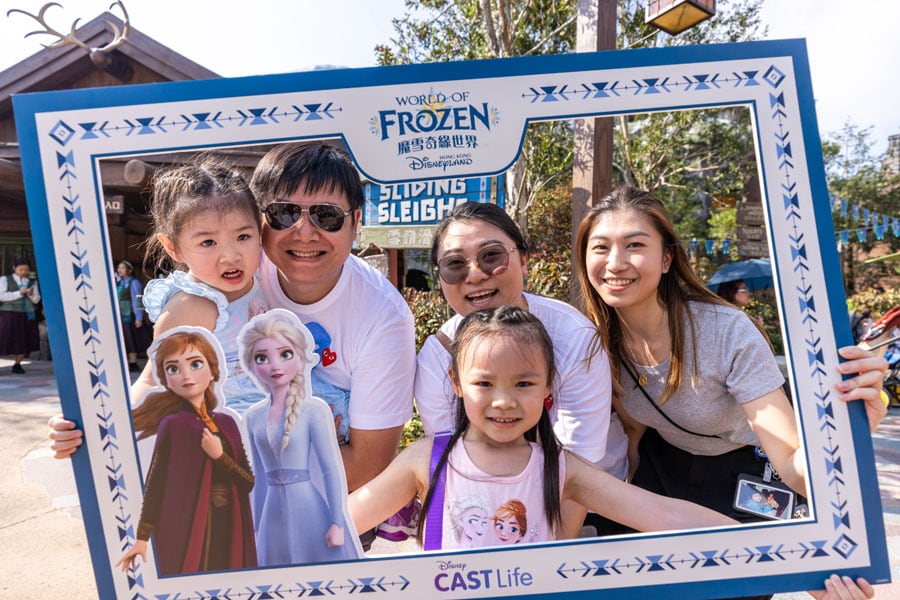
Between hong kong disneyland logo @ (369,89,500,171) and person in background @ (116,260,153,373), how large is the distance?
2.90 ft

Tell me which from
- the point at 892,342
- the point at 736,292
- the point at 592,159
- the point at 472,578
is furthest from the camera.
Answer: the point at 892,342

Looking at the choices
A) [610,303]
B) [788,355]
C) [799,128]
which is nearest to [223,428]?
[610,303]

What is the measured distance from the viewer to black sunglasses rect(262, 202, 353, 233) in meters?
1.63

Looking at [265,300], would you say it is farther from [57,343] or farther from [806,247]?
[806,247]

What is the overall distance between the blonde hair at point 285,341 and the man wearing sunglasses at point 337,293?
4cm

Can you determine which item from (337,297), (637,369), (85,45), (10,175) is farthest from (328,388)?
(10,175)

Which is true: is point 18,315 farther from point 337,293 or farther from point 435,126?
point 435,126

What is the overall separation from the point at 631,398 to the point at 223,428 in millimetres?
1298

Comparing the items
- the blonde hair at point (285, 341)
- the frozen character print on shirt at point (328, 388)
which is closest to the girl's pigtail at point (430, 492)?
the frozen character print on shirt at point (328, 388)

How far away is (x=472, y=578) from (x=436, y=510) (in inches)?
8.3

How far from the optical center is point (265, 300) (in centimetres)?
162

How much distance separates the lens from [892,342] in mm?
5957

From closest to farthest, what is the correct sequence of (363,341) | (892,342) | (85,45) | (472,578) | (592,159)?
(472,578), (363,341), (592,159), (85,45), (892,342)

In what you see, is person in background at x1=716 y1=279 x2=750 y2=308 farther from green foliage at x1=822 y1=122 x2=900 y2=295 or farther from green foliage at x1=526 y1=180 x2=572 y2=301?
green foliage at x1=822 y1=122 x2=900 y2=295
